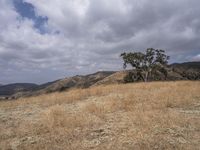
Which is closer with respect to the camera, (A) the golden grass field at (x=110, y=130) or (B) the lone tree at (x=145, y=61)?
(A) the golden grass field at (x=110, y=130)

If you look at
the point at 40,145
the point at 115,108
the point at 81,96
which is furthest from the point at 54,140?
the point at 81,96

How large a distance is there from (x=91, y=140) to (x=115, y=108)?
5020 millimetres

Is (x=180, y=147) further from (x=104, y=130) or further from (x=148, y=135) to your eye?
(x=104, y=130)

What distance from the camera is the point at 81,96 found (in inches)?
735

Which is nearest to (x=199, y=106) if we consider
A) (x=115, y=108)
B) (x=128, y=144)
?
(x=115, y=108)

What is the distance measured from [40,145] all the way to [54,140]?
57 cm

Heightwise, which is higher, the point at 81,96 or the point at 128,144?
the point at 81,96

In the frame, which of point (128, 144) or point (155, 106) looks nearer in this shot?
point (128, 144)

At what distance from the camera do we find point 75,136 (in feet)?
27.8

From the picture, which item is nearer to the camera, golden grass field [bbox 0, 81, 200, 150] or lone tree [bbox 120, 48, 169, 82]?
golden grass field [bbox 0, 81, 200, 150]

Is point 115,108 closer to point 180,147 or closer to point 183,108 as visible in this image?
point 183,108

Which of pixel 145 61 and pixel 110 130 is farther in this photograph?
pixel 145 61

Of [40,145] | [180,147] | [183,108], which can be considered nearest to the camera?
[180,147]

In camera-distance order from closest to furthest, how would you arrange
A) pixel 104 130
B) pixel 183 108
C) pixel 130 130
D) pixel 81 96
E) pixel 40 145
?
pixel 40 145 < pixel 130 130 < pixel 104 130 < pixel 183 108 < pixel 81 96
